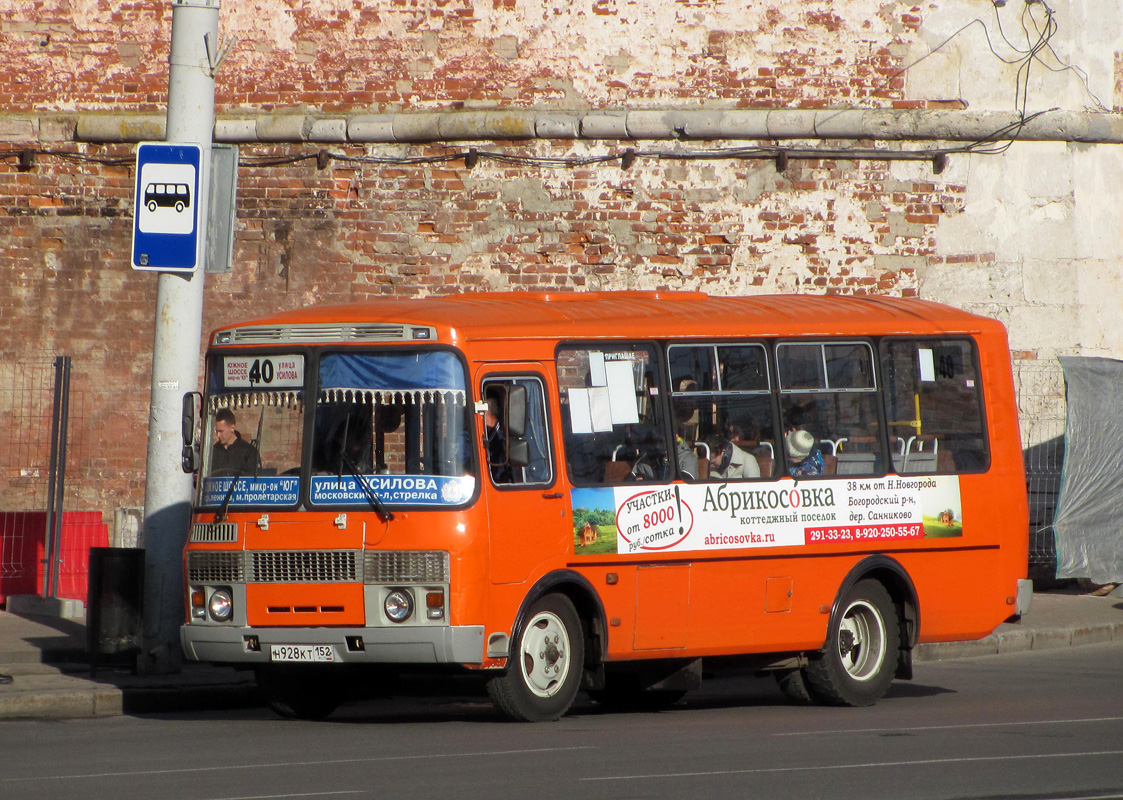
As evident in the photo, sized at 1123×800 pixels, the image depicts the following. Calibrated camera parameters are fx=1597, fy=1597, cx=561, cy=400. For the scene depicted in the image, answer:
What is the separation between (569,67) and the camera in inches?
713

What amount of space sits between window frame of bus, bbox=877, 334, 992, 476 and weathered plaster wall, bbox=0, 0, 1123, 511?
251 inches

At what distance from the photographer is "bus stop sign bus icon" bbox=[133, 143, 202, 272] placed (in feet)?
Result: 37.2

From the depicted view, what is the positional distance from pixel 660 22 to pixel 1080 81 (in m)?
4.86

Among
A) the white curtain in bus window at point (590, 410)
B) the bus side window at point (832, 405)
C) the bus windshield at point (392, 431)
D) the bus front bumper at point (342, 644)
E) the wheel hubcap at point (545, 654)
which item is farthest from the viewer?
the bus side window at point (832, 405)

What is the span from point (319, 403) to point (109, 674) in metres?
3.25

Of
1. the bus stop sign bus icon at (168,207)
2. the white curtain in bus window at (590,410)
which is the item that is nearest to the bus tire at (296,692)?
the white curtain in bus window at (590,410)

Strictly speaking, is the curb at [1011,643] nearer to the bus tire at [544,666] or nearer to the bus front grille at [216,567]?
the bus tire at [544,666]

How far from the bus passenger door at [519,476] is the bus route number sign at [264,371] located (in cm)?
114

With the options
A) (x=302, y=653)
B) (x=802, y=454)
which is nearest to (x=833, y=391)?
(x=802, y=454)

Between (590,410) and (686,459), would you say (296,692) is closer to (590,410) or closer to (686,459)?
(590,410)

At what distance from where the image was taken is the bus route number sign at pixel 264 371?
9578 millimetres

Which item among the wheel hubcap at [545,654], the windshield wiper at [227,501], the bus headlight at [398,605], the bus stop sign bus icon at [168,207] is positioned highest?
the bus stop sign bus icon at [168,207]

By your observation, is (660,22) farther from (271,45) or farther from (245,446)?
(245,446)

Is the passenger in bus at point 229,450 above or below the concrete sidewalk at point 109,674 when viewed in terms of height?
above
